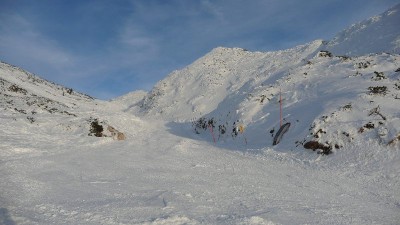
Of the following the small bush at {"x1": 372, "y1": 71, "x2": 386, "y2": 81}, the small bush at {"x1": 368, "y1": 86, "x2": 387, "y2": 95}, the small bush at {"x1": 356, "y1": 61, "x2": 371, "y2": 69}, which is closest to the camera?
the small bush at {"x1": 368, "y1": 86, "x2": 387, "y2": 95}

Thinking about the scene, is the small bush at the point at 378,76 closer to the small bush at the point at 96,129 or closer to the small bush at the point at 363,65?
the small bush at the point at 363,65

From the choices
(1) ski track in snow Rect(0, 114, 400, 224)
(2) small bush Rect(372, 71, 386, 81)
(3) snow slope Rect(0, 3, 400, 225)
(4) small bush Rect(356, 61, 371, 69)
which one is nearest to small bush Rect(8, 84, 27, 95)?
(3) snow slope Rect(0, 3, 400, 225)

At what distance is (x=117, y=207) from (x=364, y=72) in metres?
18.8

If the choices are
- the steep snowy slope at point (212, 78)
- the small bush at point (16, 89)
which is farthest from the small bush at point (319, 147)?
the small bush at point (16, 89)

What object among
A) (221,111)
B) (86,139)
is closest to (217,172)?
(86,139)

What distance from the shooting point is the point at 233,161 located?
1541 centimetres

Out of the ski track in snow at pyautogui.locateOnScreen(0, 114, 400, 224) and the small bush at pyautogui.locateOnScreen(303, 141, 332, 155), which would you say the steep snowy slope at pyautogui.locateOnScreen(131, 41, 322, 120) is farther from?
the ski track in snow at pyautogui.locateOnScreen(0, 114, 400, 224)

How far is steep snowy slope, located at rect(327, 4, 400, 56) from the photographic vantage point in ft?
108

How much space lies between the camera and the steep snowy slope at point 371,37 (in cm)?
3294

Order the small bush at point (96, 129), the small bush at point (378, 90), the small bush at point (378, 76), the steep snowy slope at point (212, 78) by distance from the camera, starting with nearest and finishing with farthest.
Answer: the small bush at point (378, 90), the small bush at point (378, 76), the small bush at point (96, 129), the steep snowy slope at point (212, 78)

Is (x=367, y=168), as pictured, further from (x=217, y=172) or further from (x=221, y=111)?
(x=221, y=111)

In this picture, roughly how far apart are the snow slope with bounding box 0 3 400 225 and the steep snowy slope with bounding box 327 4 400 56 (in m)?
7.29

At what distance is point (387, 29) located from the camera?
3538 centimetres

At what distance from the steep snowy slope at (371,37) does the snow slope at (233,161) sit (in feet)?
23.9
